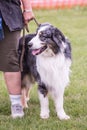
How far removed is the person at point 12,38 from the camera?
15.9 feet

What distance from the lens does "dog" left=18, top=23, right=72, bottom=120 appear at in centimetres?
476

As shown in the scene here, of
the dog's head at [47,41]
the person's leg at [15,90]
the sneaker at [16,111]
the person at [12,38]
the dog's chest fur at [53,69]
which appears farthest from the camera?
the sneaker at [16,111]

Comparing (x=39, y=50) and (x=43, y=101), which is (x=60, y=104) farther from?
(x=39, y=50)

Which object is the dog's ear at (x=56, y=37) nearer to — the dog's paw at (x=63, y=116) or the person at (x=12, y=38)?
the person at (x=12, y=38)

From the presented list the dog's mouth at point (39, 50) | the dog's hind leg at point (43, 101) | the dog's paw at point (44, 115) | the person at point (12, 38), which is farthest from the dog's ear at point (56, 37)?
the dog's paw at point (44, 115)

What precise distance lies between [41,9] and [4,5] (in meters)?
10.2

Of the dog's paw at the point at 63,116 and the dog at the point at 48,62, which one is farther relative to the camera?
the dog's paw at the point at 63,116

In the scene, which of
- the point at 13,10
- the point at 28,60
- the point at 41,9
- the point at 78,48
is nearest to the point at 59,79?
the point at 28,60

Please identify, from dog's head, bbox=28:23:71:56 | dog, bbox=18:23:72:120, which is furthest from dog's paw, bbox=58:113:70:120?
dog's head, bbox=28:23:71:56

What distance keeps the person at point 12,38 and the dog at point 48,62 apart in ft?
0.64

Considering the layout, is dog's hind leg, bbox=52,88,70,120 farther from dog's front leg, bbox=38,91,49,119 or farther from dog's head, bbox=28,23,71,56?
dog's head, bbox=28,23,71,56

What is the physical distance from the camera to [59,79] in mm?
5105

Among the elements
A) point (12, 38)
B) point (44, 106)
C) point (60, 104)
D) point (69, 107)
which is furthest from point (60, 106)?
point (12, 38)

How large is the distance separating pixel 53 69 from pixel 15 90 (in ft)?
1.72
